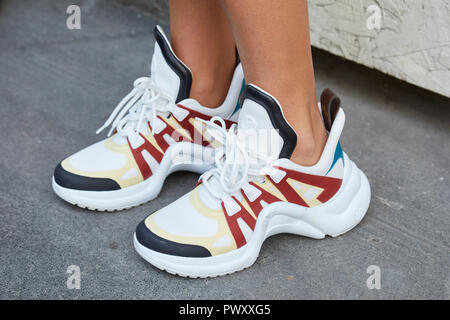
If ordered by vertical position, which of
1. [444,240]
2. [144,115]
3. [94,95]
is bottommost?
[444,240]

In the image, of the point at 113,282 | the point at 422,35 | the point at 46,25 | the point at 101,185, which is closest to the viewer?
the point at 113,282

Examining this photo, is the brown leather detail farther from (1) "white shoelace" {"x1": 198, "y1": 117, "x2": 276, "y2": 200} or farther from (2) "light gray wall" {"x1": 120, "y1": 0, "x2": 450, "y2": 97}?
(2) "light gray wall" {"x1": 120, "y1": 0, "x2": 450, "y2": 97}

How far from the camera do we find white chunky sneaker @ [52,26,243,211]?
108 centimetres

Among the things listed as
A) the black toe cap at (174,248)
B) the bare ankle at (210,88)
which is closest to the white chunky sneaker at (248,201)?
the black toe cap at (174,248)

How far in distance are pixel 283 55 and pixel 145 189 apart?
41 centimetres

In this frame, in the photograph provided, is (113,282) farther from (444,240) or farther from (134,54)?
(134,54)

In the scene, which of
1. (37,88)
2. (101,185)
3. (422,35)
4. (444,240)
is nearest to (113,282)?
(101,185)

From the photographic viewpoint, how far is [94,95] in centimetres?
153

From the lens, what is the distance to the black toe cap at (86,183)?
42.1 inches

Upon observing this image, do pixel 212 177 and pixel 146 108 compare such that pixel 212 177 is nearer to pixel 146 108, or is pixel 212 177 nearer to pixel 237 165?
pixel 237 165

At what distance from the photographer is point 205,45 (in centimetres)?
107

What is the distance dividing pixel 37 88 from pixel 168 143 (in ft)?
2.03

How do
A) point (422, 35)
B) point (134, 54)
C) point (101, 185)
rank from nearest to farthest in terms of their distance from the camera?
point (101, 185), point (422, 35), point (134, 54)

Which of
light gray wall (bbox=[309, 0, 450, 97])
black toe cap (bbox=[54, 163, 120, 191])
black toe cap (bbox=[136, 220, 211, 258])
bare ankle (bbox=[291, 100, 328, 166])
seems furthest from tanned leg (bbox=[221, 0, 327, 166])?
light gray wall (bbox=[309, 0, 450, 97])
